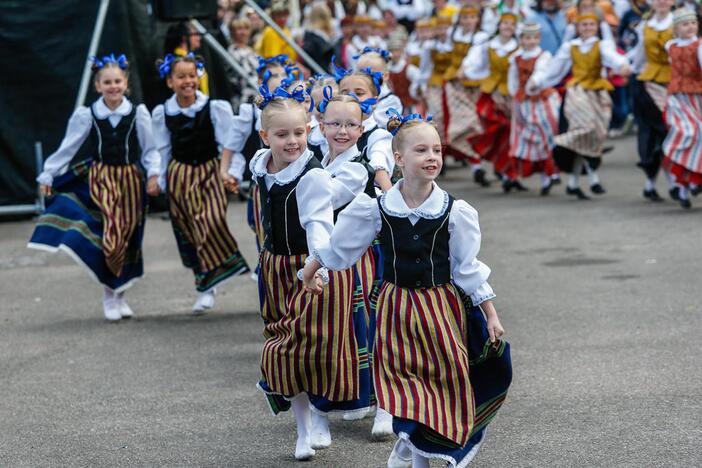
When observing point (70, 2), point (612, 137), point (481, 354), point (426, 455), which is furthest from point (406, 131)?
point (612, 137)

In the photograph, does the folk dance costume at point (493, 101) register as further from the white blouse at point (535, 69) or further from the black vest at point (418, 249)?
the black vest at point (418, 249)

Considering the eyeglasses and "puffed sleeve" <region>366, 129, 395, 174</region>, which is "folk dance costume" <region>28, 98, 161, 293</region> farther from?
the eyeglasses

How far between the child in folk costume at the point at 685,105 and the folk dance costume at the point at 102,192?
508cm

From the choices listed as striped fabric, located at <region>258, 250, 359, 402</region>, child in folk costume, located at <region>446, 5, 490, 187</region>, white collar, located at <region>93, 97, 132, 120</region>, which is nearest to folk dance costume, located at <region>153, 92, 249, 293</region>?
white collar, located at <region>93, 97, 132, 120</region>

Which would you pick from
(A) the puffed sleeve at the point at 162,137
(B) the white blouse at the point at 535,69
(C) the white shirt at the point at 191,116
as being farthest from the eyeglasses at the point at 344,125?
(B) the white blouse at the point at 535,69

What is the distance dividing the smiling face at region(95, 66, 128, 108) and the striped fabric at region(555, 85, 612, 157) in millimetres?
5421

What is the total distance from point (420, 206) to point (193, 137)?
376 cm

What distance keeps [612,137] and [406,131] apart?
13813 millimetres

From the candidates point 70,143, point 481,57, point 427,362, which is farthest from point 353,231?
point 481,57

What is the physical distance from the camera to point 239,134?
7695 millimetres

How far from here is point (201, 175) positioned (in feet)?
27.3

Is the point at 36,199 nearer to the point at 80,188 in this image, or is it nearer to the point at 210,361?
the point at 80,188

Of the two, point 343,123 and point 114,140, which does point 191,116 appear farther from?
point 343,123

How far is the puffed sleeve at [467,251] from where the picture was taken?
185 inches
